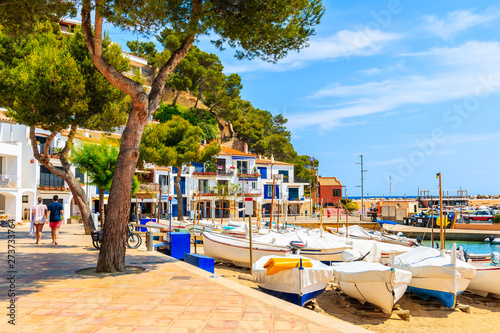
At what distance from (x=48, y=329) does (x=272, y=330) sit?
10.4ft

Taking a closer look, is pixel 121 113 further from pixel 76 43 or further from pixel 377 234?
pixel 377 234

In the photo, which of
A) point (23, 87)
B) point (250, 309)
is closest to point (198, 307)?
point (250, 309)

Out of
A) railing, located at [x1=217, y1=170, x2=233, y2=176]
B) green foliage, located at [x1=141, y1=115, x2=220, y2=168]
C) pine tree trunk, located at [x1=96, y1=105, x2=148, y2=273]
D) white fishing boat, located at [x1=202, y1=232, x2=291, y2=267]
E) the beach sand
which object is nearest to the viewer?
pine tree trunk, located at [x1=96, y1=105, x2=148, y2=273]

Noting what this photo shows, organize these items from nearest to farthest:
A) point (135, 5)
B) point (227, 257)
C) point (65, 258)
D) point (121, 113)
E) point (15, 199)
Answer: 1. point (135, 5)
2. point (65, 258)
3. point (227, 257)
4. point (121, 113)
5. point (15, 199)

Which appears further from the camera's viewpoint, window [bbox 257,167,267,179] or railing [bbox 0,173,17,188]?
window [bbox 257,167,267,179]

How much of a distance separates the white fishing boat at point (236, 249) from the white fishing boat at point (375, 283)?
4879mm

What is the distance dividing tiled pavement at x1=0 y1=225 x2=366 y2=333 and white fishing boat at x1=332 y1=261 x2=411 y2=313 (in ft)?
17.4

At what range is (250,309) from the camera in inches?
281

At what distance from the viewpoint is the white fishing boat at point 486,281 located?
16031mm

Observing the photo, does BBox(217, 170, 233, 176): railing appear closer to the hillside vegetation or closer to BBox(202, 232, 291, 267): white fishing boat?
the hillside vegetation

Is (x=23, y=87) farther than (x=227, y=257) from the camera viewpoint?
No

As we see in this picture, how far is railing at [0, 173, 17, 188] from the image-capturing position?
34178 mm

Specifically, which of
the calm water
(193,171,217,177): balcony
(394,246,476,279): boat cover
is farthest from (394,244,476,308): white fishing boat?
(193,171,217,177): balcony

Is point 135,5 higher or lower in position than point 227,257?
higher
